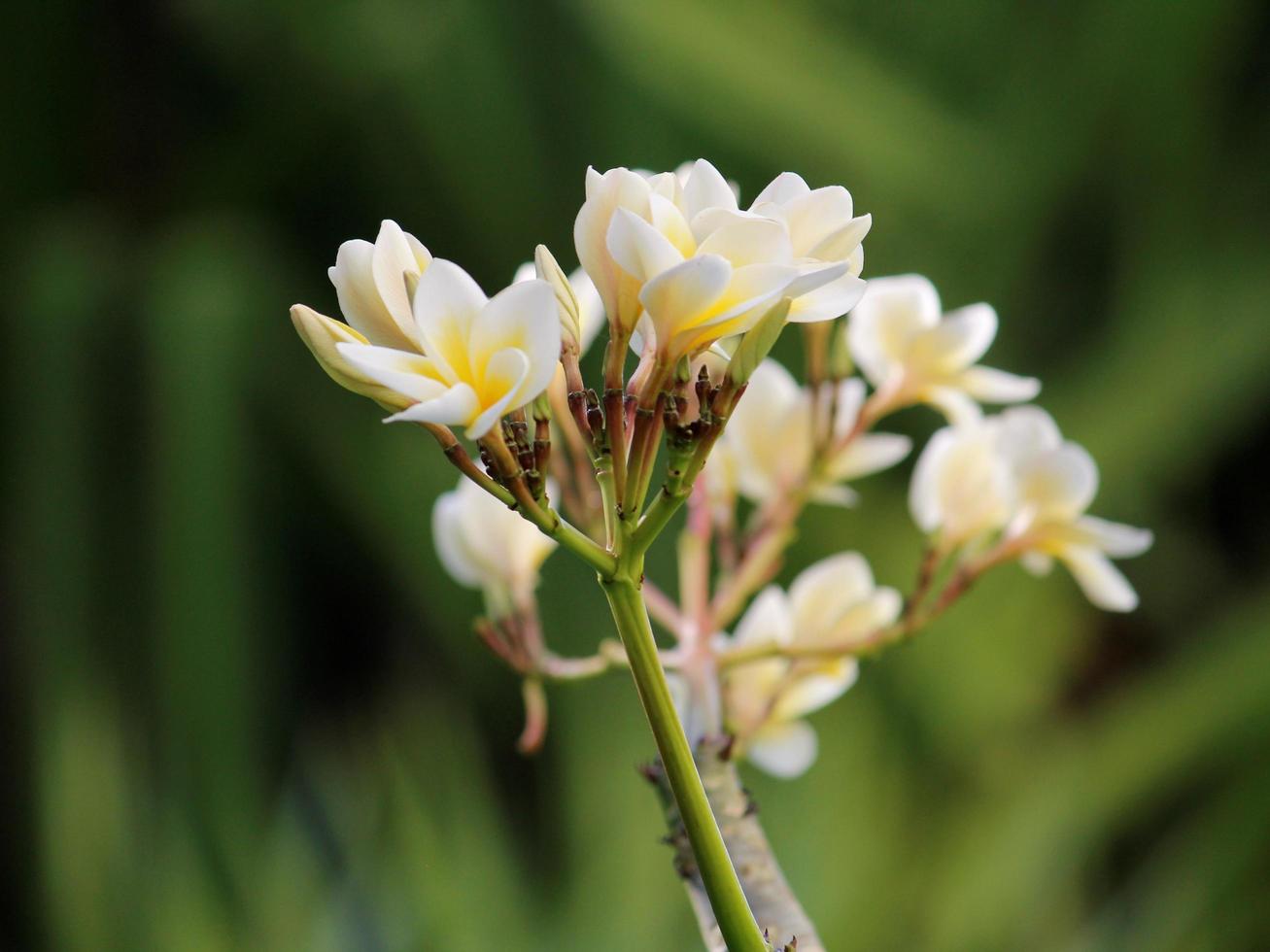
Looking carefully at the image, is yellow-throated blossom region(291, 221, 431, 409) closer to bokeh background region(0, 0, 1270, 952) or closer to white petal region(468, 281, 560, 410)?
white petal region(468, 281, 560, 410)

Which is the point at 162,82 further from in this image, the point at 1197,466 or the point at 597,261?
the point at 597,261

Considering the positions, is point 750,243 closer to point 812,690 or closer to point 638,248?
point 638,248

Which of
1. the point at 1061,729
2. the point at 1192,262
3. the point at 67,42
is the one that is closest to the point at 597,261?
the point at 1061,729

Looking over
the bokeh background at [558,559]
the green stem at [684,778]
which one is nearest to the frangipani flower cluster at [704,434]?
the green stem at [684,778]

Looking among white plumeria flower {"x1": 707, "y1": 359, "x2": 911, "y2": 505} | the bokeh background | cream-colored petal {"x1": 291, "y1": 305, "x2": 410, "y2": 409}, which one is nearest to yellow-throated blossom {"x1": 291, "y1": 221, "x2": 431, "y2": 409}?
cream-colored petal {"x1": 291, "y1": 305, "x2": 410, "y2": 409}

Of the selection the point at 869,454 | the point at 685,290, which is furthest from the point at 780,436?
the point at 685,290

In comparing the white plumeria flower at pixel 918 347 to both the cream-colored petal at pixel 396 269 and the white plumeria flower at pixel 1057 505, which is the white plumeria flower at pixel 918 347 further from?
the cream-colored petal at pixel 396 269

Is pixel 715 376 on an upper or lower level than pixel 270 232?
lower

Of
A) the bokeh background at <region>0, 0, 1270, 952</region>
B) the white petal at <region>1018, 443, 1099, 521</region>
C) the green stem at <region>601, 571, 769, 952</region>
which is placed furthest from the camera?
the bokeh background at <region>0, 0, 1270, 952</region>
